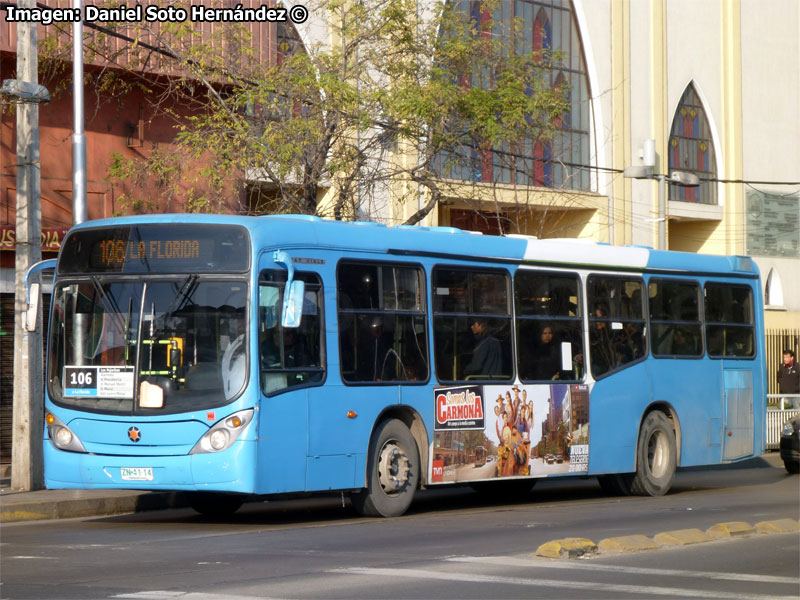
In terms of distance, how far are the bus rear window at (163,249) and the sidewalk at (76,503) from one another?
275 cm

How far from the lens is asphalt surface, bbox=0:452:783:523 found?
14.5 m

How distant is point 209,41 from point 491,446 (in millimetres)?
8988

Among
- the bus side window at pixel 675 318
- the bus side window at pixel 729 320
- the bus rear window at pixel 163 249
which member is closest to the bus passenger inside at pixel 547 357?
the bus side window at pixel 675 318

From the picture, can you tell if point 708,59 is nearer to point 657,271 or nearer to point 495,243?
point 657,271

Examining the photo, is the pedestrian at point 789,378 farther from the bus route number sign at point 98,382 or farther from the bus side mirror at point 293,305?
the bus route number sign at point 98,382

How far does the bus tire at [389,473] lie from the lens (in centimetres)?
1387

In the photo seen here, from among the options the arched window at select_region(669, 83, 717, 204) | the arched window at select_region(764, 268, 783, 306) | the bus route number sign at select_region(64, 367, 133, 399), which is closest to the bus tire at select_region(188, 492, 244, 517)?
the bus route number sign at select_region(64, 367, 133, 399)

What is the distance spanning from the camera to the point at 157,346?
12742 mm

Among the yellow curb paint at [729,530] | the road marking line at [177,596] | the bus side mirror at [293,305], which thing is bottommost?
the yellow curb paint at [729,530]

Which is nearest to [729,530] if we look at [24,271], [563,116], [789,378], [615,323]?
[615,323]

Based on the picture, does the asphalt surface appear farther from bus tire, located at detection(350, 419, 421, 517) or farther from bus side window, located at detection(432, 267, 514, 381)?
bus side window, located at detection(432, 267, 514, 381)

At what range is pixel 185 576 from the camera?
9250 mm

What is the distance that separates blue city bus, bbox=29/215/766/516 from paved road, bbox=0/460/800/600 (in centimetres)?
63

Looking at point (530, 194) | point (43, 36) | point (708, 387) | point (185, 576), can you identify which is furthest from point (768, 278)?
point (185, 576)
